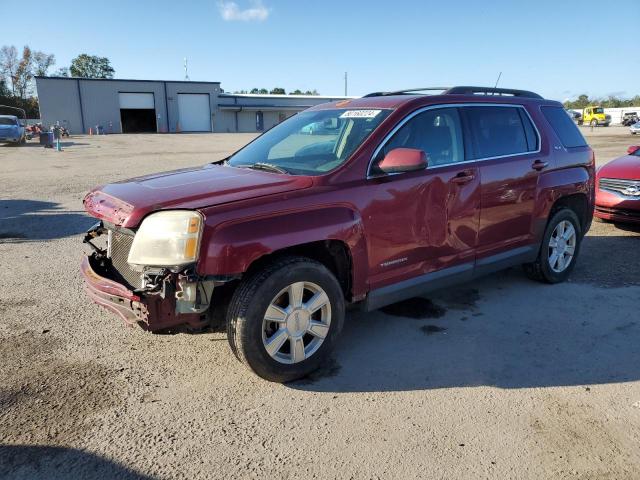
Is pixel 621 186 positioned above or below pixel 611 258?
above

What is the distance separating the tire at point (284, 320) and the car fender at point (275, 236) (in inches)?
6.0

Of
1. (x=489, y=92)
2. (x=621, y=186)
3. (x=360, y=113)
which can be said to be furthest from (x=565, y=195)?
(x=621, y=186)

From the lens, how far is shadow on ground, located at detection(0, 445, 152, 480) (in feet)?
8.30

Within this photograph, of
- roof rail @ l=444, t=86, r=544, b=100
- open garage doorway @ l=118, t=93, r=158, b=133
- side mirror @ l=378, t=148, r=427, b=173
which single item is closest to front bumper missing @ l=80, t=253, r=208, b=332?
side mirror @ l=378, t=148, r=427, b=173

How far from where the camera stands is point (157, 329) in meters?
3.06

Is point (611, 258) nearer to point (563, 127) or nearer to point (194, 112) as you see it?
point (563, 127)

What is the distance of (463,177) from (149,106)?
176 ft

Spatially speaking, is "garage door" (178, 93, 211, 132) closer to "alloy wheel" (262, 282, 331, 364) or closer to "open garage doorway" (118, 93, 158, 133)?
"open garage doorway" (118, 93, 158, 133)

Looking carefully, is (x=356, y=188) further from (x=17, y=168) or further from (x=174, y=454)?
(x=17, y=168)

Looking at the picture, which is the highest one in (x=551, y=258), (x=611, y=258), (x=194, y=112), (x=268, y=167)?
(x=194, y=112)

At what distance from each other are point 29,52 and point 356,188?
10098 cm

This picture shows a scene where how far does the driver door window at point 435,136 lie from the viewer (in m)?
3.90

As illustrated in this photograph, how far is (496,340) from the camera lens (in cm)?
402

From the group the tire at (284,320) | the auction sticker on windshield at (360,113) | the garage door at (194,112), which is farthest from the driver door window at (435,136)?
the garage door at (194,112)
